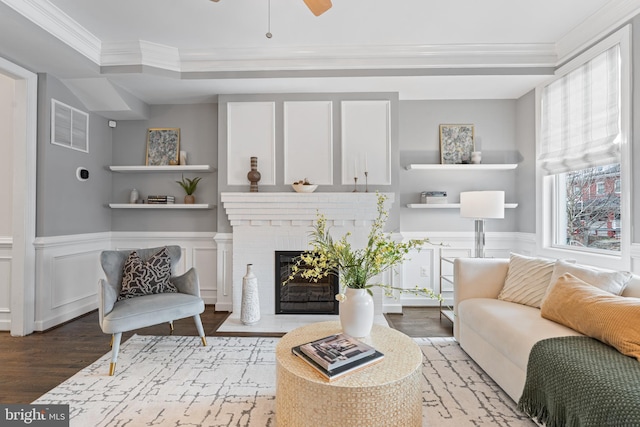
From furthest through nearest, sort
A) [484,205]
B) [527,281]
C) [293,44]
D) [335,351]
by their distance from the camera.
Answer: [293,44] → [484,205] → [527,281] → [335,351]

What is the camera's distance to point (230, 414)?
1.77 m

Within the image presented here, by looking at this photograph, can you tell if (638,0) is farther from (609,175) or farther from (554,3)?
(609,175)

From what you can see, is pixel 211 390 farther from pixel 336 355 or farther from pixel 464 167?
pixel 464 167

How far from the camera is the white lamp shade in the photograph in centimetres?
293

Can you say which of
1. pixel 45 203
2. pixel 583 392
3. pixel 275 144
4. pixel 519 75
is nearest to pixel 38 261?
pixel 45 203

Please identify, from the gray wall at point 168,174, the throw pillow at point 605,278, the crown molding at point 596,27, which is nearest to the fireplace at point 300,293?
the gray wall at point 168,174

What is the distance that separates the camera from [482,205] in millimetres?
2984

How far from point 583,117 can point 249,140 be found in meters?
3.33

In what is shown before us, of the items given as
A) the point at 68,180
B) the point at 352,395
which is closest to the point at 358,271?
the point at 352,395

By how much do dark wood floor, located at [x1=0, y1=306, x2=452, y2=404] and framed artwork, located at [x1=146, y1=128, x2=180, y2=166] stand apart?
75.9 inches

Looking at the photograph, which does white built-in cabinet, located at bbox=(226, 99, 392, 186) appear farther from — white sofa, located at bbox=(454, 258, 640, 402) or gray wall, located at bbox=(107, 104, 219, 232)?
white sofa, located at bbox=(454, 258, 640, 402)

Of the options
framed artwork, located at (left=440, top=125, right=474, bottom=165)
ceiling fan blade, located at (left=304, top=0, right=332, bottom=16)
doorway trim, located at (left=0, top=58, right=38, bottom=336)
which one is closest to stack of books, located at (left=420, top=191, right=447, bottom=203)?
framed artwork, located at (left=440, top=125, right=474, bottom=165)

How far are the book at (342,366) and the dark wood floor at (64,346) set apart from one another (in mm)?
1685

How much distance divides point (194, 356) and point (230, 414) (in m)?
0.89
